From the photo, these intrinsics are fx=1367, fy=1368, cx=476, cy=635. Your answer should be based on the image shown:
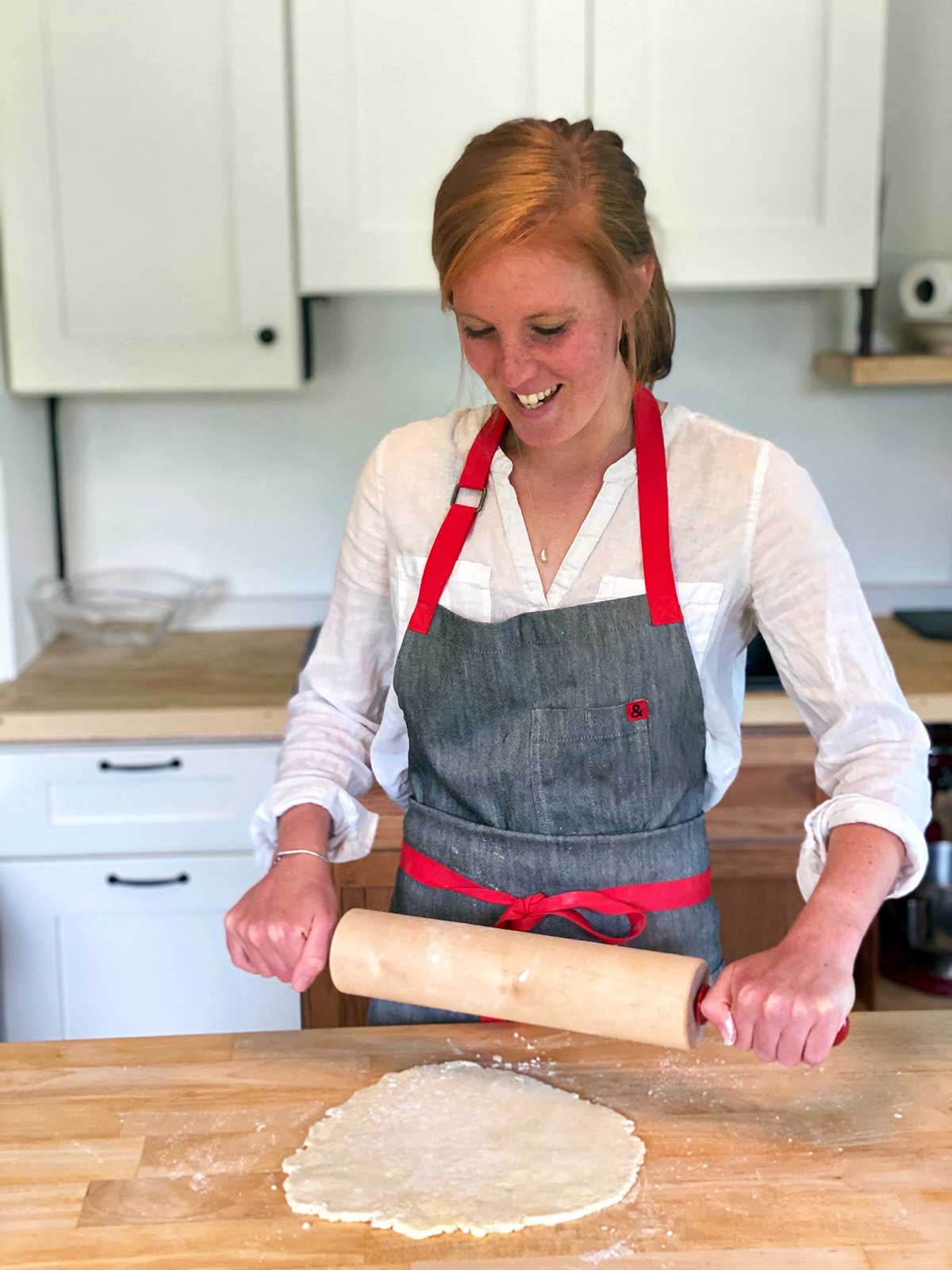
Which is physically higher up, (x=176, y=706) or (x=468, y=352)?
(x=468, y=352)

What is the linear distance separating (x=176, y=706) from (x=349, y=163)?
2.87ft

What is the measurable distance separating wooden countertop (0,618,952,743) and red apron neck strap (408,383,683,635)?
83cm

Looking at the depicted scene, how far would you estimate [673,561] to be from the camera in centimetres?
123

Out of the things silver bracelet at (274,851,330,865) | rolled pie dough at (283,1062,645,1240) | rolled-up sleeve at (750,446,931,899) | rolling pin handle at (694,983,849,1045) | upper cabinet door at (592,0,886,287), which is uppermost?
upper cabinet door at (592,0,886,287)

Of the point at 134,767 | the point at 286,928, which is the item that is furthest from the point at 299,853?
the point at 134,767

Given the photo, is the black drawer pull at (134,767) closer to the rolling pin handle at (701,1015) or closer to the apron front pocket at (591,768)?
the apron front pocket at (591,768)

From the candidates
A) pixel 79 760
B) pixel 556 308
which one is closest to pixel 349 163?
pixel 79 760

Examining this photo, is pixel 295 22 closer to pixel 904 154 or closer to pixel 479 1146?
pixel 904 154

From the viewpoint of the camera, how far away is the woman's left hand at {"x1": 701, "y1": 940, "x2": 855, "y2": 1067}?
0.93 meters

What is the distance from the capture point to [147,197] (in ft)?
6.96

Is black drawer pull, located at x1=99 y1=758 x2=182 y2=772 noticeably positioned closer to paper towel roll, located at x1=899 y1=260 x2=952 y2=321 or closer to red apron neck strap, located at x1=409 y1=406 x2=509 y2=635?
red apron neck strap, located at x1=409 y1=406 x2=509 y2=635

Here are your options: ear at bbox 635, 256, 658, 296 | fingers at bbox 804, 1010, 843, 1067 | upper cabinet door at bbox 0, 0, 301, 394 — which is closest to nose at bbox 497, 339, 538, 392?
ear at bbox 635, 256, 658, 296

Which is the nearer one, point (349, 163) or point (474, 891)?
point (474, 891)

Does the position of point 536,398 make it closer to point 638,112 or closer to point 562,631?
point 562,631
